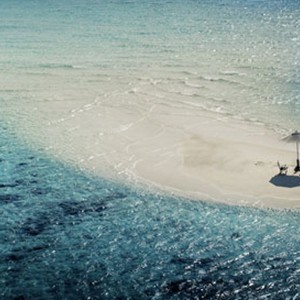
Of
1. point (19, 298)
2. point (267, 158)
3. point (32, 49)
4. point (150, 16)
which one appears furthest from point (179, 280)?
point (150, 16)

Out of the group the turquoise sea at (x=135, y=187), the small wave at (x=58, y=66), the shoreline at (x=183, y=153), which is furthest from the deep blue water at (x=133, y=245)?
the small wave at (x=58, y=66)

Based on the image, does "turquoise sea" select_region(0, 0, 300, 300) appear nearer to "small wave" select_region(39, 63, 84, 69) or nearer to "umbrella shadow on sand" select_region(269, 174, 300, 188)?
"small wave" select_region(39, 63, 84, 69)

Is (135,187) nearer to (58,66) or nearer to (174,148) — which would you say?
(174,148)

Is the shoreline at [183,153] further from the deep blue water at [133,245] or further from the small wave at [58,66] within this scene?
the small wave at [58,66]

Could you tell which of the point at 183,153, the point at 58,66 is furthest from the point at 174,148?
the point at 58,66

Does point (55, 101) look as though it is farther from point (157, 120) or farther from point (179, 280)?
point (179, 280)
